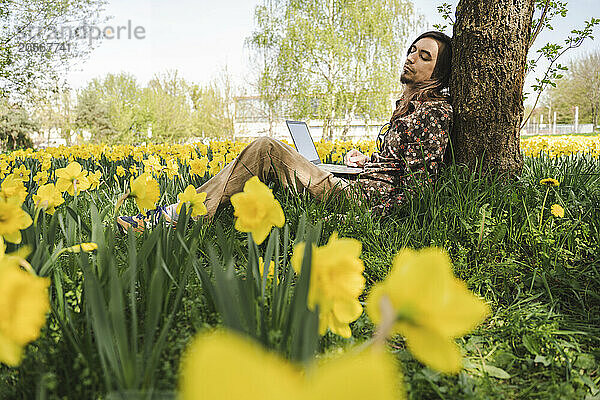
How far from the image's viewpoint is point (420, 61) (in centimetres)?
261

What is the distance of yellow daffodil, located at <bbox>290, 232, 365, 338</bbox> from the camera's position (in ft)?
2.28

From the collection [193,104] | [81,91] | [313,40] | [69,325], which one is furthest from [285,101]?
[69,325]

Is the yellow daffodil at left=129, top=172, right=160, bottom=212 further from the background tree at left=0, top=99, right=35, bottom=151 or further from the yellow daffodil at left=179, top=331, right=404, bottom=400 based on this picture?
the background tree at left=0, top=99, right=35, bottom=151

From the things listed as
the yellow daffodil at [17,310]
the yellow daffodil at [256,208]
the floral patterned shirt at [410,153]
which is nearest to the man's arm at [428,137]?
the floral patterned shirt at [410,153]

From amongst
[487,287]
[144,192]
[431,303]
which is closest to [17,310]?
[431,303]

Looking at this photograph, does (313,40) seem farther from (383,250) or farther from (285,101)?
(383,250)

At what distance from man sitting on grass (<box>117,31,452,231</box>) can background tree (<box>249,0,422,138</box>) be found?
14.4 metres

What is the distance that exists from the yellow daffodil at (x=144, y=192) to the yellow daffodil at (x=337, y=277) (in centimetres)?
81

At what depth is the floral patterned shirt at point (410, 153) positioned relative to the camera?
2.42 meters

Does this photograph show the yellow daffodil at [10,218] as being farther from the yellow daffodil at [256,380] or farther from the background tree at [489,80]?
the background tree at [489,80]

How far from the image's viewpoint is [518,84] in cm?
238

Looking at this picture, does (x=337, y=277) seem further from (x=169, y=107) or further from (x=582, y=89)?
(x=582, y=89)

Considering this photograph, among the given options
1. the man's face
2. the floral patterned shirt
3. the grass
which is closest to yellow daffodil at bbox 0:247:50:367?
the grass

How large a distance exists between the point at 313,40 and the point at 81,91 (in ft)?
57.2
